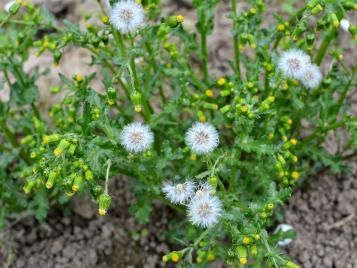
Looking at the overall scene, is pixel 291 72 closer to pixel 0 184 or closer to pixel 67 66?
pixel 0 184

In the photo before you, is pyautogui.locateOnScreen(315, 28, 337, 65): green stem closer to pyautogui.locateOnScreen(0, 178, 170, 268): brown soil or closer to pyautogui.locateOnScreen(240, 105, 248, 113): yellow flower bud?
pyautogui.locateOnScreen(240, 105, 248, 113): yellow flower bud

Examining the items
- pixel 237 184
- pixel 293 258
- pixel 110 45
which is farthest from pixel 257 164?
pixel 110 45

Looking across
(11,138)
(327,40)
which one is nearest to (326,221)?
(327,40)

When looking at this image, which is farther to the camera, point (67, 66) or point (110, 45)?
point (67, 66)

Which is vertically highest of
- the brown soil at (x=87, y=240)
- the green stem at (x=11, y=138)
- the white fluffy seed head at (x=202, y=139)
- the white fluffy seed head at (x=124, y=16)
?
the white fluffy seed head at (x=124, y=16)

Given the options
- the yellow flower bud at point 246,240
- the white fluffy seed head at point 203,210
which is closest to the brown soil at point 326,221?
the yellow flower bud at point 246,240

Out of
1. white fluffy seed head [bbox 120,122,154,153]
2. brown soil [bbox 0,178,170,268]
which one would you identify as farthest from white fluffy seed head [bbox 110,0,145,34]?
brown soil [bbox 0,178,170,268]

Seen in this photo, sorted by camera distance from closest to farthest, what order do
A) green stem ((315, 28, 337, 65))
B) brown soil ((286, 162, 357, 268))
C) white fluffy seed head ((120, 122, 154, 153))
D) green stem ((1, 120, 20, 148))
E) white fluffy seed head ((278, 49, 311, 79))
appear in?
1. white fluffy seed head ((120, 122, 154, 153))
2. white fluffy seed head ((278, 49, 311, 79))
3. green stem ((315, 28, 337, 65))
4. green stem ((1, 120, 20, 148))
5. brown soil ((286, 162, 357, 268))

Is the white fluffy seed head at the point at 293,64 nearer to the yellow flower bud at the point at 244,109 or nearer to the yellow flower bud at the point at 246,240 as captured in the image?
the yellow flower bud at the point at 244,109

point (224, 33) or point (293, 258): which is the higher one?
point (224, 33)
